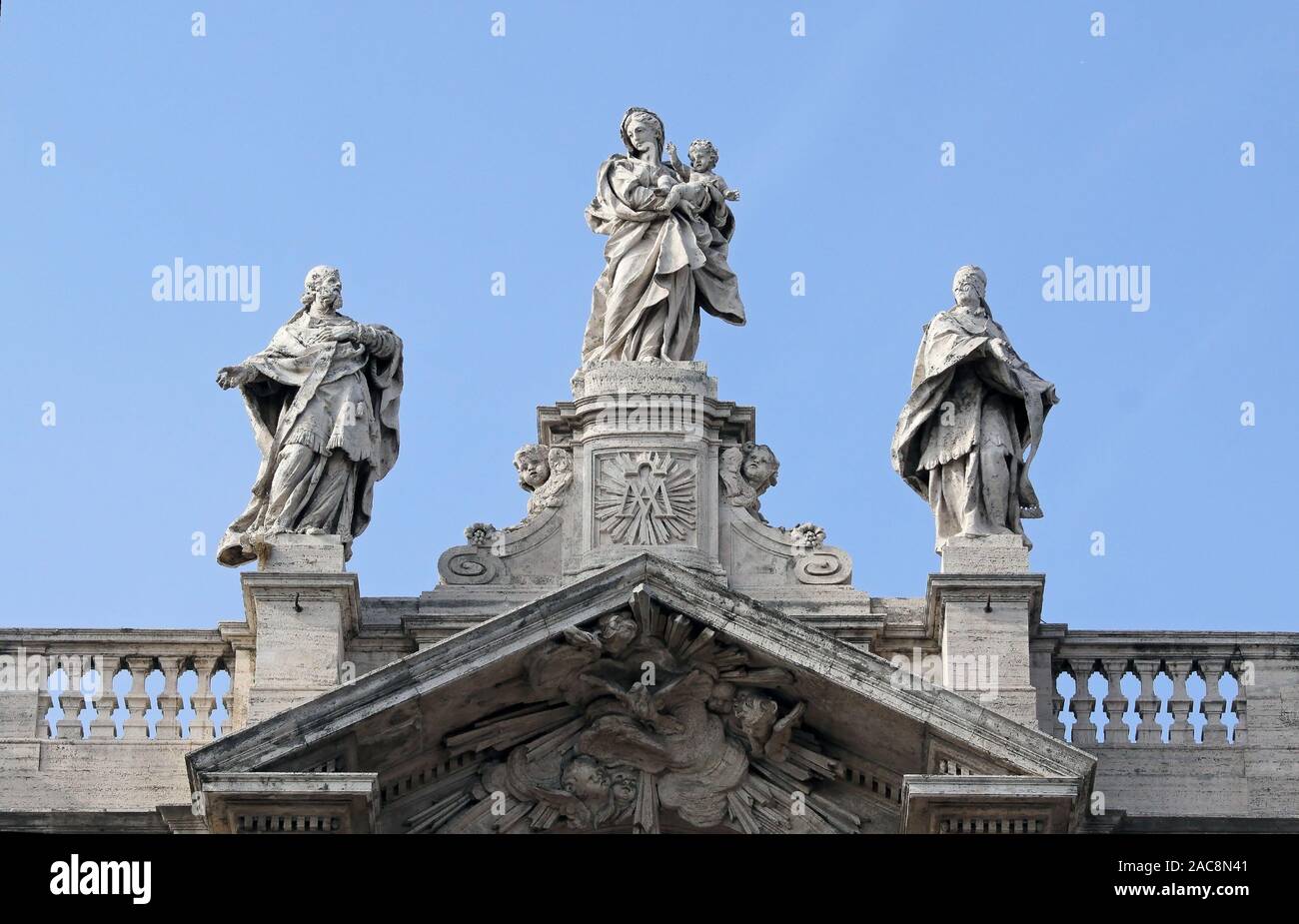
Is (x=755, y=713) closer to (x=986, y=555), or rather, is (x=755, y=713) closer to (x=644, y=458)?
(x=986, y=555)

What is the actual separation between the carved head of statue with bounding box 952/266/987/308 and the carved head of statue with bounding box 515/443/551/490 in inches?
137

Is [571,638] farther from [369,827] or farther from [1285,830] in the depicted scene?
[1285,830]

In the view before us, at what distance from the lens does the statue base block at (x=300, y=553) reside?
3384 centimetres

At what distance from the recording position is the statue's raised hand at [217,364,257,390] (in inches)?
1364

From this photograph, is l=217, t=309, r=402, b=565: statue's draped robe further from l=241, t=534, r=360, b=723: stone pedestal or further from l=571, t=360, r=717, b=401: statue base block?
l=571, t=360, r=717, b=401: statue base block

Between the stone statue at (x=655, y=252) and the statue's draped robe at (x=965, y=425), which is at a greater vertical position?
the stone statue at (x=655, y=252)

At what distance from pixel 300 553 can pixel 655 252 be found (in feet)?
12.8

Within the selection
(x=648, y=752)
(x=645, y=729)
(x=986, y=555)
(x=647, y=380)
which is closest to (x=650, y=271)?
(x=647, y=380)

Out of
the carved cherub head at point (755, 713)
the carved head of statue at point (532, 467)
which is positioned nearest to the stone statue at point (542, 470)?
the carved head of statue at point (532, 467)

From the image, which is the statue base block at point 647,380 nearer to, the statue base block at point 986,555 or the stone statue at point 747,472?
the stone statue at point 747,472

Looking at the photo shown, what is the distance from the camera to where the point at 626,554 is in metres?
34.1

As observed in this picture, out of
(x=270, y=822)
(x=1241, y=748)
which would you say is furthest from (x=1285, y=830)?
(x=270, y=822)

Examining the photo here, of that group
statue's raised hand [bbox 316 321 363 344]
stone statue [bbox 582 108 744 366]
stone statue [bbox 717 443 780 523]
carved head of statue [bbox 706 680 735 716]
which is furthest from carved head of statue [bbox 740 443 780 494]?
statue's raised hand [bbox 316 321 363 344]

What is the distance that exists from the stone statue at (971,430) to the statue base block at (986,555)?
217mm
